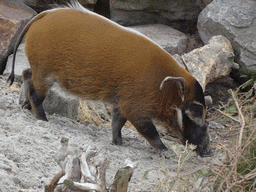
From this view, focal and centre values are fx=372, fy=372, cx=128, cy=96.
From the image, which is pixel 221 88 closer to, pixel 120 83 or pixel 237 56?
pixel 237 56

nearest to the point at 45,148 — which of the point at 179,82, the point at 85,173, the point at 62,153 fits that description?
the point at 62,153

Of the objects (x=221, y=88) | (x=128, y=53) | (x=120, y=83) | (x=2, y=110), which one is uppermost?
(x=128, y=53)

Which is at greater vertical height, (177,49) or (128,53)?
(128,53)

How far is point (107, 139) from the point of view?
4145mm

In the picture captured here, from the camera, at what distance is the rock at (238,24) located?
18.2ft

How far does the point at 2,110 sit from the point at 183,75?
1.92 meters

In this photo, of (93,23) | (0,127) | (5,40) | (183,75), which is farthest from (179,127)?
(5,40)

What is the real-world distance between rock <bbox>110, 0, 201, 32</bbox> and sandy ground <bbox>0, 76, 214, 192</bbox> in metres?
2.48

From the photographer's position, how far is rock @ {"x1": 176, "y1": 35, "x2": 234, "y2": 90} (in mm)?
4879

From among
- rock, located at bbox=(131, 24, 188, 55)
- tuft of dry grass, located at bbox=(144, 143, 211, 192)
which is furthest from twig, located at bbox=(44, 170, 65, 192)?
rock, located at bbox=(131, 24, 188, 55)

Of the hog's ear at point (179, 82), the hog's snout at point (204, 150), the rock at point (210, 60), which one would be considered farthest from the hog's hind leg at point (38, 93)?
the rock at point (210, 60)

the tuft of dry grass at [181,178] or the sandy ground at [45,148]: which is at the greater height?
the tuft of dry grass at [181,178]

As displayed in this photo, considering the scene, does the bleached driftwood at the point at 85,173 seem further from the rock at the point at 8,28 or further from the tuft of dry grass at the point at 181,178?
the rock at the point at 8,28

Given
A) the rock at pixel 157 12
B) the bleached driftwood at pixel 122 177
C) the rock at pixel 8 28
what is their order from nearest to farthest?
1. the bleached driftwood at pixel 122 177
2. the rock at pixel 8 28
3. the rock at pixel 157 12
